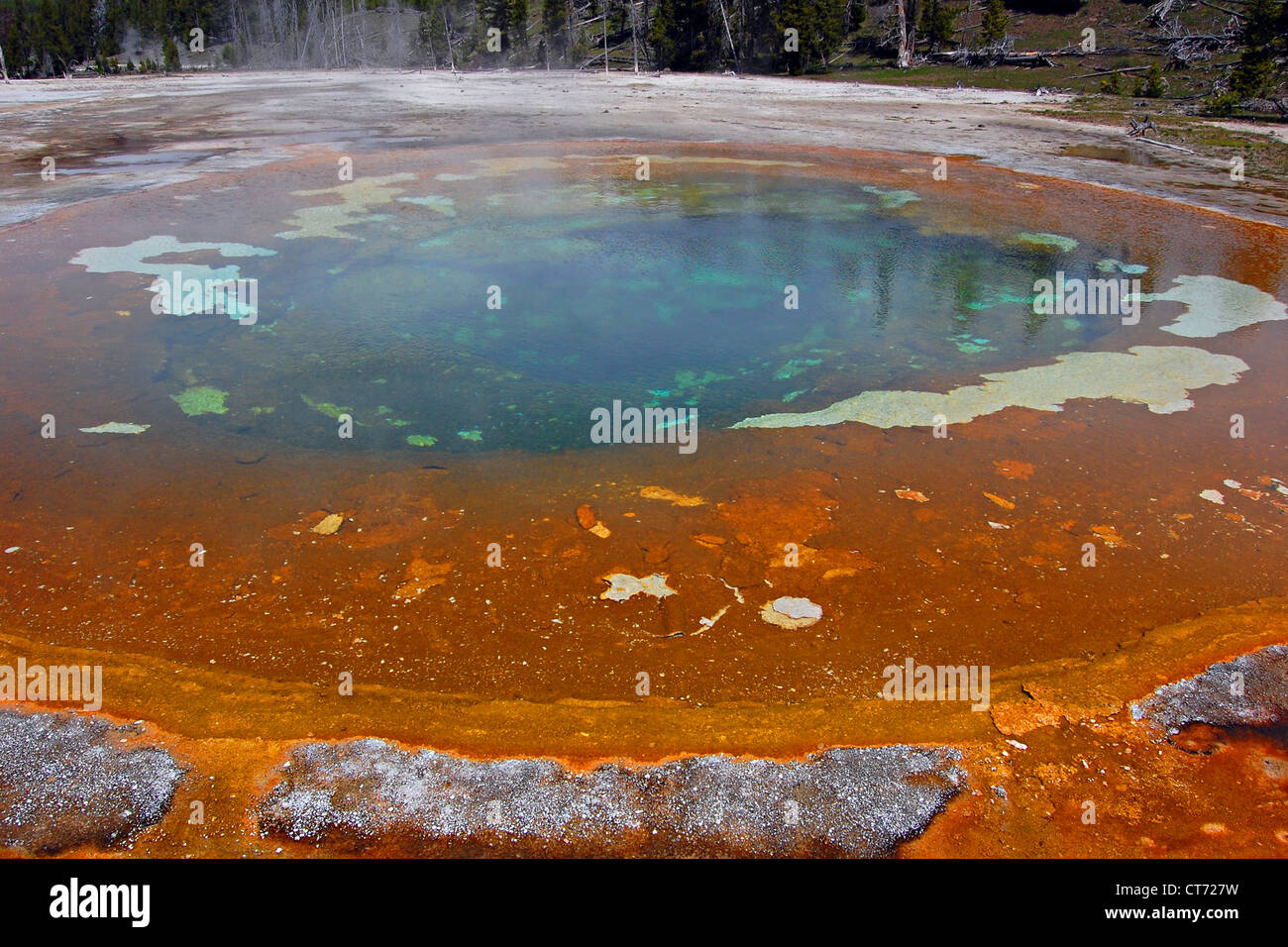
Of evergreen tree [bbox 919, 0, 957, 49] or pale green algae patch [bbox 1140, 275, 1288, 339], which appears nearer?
pale green algae patch [bbox 1140, 275, 1288, 339]

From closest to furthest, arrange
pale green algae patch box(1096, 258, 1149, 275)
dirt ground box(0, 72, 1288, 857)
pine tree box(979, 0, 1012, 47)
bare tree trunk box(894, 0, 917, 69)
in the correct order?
dirt ground box(0, 72, 1288, 857) → pale green algae patch box(1096, 258, 1149, 275) → pine tree box(979, 0, 1012, 47) → bare tree trunk box(894, 0, 917, 69)

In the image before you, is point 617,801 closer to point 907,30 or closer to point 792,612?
point 792,612

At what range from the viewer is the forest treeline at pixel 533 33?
91.1 ft

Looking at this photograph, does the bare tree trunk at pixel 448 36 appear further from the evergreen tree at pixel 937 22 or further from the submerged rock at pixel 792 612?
the submerged rock at pixel 792 612

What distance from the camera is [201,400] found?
604cm

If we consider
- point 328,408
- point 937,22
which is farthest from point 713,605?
point 937,22

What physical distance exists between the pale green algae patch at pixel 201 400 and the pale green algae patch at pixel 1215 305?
25.2 ft

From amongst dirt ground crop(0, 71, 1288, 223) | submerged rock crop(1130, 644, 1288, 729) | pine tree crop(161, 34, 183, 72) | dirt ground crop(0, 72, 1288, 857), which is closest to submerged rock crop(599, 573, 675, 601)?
dirt ground crop(0, 72, 1288, 857)

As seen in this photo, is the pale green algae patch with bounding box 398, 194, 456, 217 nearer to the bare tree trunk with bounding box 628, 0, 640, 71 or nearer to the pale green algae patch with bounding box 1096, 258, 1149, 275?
the pale green algae patch with bounding box 1096, 258, 1149, 275

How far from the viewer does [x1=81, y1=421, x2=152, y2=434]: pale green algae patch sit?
562cm

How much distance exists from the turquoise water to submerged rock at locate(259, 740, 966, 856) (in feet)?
9.02

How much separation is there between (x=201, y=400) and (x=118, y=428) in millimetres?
568
